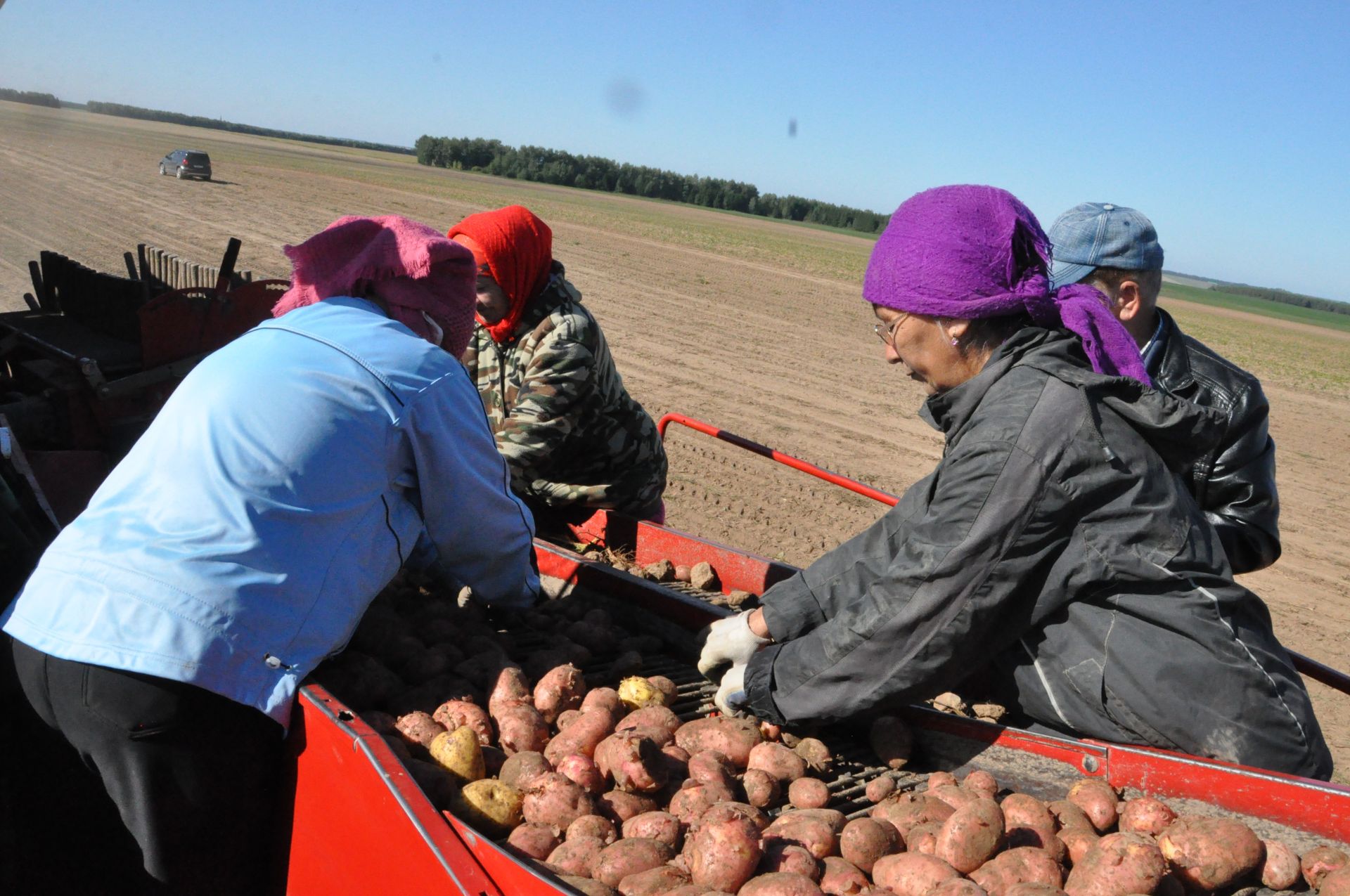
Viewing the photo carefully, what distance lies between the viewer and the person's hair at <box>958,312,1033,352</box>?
7.72 ft

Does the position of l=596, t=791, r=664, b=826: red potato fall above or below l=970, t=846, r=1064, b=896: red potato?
below

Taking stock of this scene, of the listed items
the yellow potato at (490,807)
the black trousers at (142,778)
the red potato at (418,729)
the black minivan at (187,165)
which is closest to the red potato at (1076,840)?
the yellow potato at (490,807)

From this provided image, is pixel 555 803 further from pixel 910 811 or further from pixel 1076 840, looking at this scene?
pixel 1076 840

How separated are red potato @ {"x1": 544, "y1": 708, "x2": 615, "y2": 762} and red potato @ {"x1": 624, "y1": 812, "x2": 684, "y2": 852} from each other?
1.01 feet

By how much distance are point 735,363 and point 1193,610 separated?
34.3 feet

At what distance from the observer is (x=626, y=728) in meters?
2.49

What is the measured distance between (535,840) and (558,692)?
564 millimetres

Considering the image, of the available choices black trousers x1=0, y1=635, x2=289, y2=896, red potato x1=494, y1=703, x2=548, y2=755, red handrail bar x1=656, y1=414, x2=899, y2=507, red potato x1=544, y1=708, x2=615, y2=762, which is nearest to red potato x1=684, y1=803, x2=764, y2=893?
red potato x1=544, y1=708, x2=615, y2=762

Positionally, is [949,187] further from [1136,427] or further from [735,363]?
[735,363]

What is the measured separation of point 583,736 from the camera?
8.06 feet

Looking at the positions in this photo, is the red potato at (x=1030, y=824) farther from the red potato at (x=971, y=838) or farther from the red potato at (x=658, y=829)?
the red potato at (x=658, y=829)

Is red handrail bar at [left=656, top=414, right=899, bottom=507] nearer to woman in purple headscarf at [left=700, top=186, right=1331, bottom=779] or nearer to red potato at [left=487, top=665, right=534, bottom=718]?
woman in purple headscarf at [left=700, top=186, right=1331, bottom=779]

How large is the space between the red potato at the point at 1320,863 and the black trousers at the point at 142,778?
2170 millimetres

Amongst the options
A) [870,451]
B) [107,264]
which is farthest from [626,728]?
[107,264]
